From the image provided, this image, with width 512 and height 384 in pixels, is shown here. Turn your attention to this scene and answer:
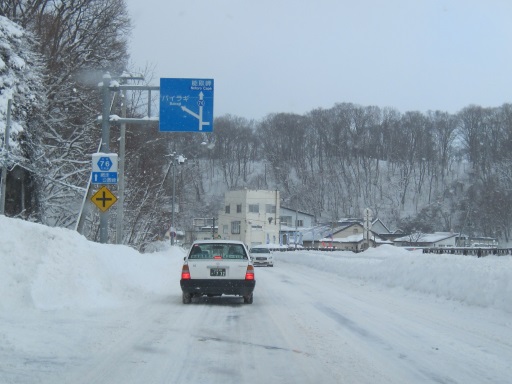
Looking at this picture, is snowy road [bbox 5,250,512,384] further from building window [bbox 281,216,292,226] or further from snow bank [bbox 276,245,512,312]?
building window [bbox 281,216,292,226]

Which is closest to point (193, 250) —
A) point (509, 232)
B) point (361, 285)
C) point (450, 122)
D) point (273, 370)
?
point (273, 370)

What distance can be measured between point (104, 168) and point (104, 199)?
4.30 feet

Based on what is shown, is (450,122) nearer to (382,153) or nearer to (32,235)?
(382,153)

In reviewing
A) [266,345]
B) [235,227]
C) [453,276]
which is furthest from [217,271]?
[235,227]

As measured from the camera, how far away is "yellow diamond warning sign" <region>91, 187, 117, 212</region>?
68.4 feet

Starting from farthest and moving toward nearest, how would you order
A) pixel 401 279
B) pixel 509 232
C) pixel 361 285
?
pixel 509 232
pixel 361 285
pixel 401 279

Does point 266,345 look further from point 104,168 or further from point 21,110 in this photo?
point 21,110

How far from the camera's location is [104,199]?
20.9 m

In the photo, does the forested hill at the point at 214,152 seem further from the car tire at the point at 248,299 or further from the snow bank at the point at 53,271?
the car tire at the point at 248,299

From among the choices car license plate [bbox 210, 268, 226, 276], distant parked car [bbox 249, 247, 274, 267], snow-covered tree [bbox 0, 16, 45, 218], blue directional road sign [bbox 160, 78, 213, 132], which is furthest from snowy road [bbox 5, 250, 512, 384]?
distant parked car [bbox 249, 247, 274, 267]

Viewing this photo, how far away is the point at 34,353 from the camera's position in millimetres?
8508

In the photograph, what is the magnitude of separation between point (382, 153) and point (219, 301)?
90.0 m

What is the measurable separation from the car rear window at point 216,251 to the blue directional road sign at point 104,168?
610 cm

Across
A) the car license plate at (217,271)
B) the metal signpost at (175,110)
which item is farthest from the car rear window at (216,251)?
the metal signpost at (175,110)
